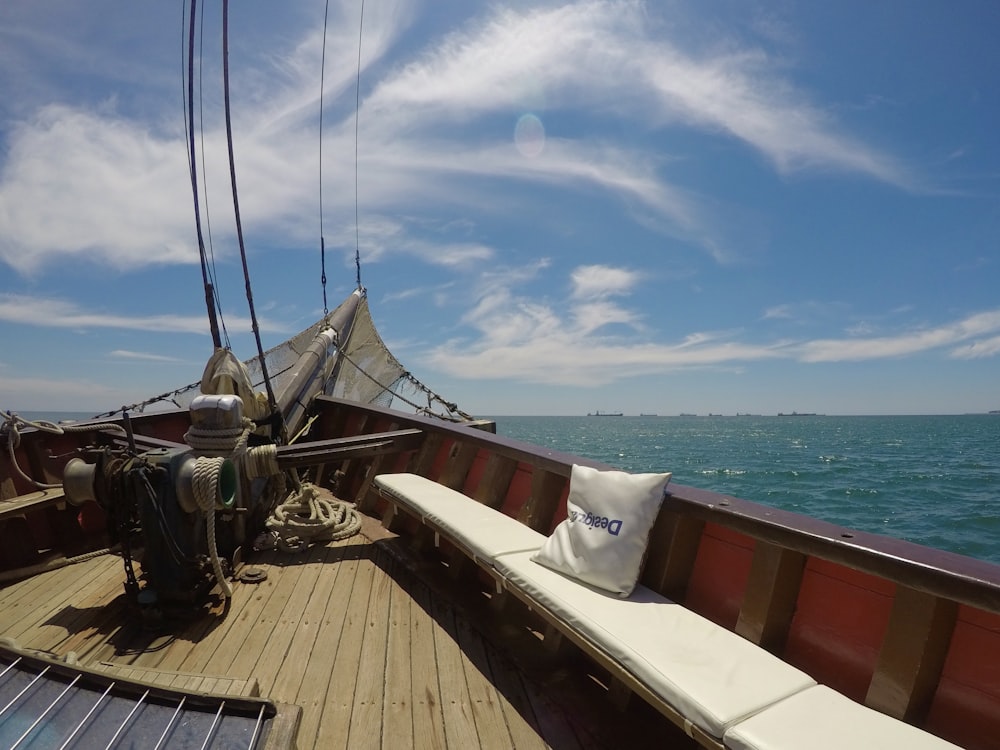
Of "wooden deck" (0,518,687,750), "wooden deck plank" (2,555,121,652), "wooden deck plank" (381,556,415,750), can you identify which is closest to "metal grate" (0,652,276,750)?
"wooden deck" (0,518,687,750)

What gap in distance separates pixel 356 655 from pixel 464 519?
0.86m

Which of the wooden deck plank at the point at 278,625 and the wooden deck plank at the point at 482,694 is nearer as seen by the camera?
the wooden deck plank at the point at 482,694

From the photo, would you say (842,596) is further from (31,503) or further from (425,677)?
(31,503)

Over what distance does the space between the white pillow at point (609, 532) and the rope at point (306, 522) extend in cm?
212

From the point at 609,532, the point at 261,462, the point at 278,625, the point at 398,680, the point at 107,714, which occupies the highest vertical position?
the point at 609,532

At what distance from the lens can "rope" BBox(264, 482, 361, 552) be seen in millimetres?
3916

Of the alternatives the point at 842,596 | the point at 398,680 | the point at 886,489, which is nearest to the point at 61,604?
the point at 398,680

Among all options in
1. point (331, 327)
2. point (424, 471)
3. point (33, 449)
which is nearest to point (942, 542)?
point (424, 471)

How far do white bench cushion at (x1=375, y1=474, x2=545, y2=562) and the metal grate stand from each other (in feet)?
4.20

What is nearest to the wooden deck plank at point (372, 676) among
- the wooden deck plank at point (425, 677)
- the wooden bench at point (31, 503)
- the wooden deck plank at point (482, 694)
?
the wooden deck plank at point (425, 677)

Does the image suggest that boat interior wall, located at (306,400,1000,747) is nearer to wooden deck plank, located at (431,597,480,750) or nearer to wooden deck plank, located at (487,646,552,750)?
wooden deck plank, located at (487,646,552,750)

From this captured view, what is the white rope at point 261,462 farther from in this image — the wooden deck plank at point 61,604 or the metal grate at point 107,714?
the metal grate at point 107,714

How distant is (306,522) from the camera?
13.1 feet

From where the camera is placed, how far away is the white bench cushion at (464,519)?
2.69 meters
